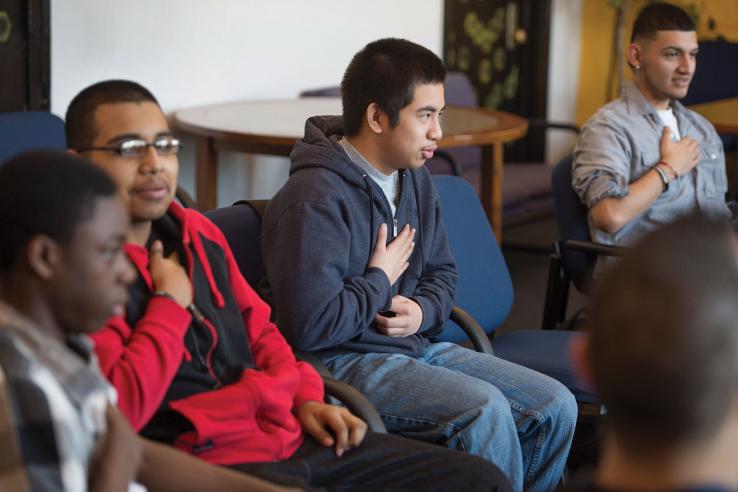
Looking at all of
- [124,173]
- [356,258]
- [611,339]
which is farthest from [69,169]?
[356,258]

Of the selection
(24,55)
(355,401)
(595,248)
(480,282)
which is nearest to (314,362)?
(355,401)

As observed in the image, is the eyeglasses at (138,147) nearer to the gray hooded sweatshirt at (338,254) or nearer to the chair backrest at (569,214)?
the gray hooded sweatshirt at (338,254)

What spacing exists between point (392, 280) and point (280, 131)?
1627mm

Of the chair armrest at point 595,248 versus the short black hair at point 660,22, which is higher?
the short black hair at point 660,22

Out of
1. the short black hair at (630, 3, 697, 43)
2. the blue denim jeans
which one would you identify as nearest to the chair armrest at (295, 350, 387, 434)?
the blue denim jeans

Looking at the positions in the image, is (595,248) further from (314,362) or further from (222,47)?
(222,47)

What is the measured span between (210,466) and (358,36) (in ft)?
12.8

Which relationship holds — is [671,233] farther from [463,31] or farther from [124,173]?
[463,31]

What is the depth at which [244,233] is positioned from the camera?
235cm

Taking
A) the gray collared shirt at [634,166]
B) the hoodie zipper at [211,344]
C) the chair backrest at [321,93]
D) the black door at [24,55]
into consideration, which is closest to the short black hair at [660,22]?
the gray collared shirt at [634,166]

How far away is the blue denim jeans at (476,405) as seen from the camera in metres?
2.19

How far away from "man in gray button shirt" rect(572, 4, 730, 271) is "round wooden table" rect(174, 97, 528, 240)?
770mm

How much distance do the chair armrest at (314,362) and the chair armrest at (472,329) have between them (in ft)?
1.45

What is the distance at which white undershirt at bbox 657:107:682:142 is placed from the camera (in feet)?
11.0
